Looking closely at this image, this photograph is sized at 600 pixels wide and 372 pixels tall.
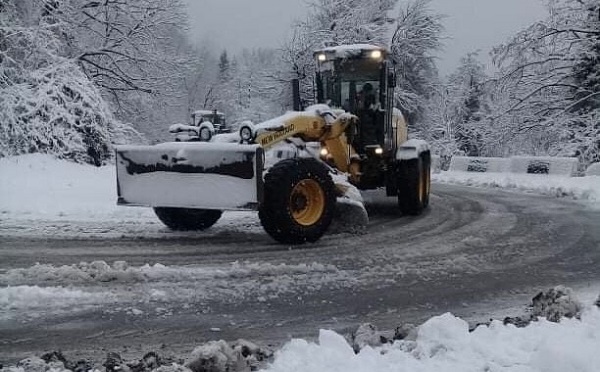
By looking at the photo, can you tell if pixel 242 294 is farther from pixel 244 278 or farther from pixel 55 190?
pixel 55 190

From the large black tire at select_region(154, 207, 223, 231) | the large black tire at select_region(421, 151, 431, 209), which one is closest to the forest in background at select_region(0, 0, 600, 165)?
the large black tire at select_region(421, 151, 431, 209)

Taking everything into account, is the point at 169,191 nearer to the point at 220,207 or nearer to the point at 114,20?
the point at 220,207

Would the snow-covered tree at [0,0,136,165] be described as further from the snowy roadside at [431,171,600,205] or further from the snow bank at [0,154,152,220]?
the snowy roadside at [431,171,600,205]

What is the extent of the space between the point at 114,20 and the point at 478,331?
21551 millimetres

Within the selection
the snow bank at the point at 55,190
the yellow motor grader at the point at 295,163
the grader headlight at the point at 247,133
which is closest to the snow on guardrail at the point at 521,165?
the yellow motor grader at the point at 295,163

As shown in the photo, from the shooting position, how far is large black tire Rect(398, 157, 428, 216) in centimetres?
1030

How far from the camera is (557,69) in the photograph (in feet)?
72.8

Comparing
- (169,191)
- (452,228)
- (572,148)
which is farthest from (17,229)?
(572,148)

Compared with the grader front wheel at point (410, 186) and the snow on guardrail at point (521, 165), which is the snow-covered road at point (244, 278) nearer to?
the grader front wheel at point (410, 186)

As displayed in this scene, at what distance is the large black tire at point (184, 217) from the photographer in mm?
8609

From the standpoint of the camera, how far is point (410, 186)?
10.4m

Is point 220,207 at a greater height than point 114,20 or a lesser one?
lesser

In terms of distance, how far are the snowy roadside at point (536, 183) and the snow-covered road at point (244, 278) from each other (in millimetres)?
5326

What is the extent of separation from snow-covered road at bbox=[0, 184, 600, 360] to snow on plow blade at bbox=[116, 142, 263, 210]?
531 mm
